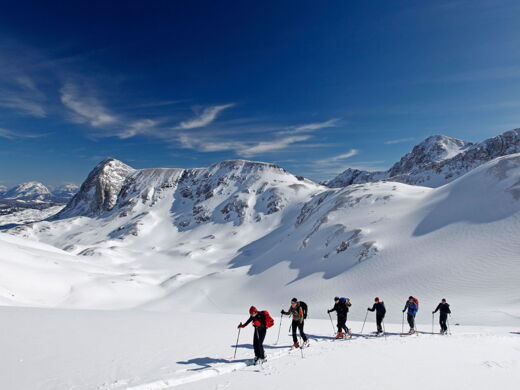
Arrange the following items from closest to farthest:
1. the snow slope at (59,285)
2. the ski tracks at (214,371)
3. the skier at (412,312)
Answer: the ski tracks at (214,371), the skier at (412,312), the snow slope at (59,285)

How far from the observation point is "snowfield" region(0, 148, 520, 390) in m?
9.05

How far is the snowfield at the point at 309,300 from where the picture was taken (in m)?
9.05

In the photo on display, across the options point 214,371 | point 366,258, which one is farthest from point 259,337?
point 366,258

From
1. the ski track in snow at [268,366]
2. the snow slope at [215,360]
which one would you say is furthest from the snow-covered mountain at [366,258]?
the snow slope at [215,360]

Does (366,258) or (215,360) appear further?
(366,258)

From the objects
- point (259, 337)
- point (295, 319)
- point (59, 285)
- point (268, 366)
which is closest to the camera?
point (268, 366)

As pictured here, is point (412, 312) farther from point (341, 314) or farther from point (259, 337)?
point (259, 337)

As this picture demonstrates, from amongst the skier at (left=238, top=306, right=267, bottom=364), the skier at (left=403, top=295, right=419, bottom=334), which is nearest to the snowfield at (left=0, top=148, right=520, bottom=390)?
the skier at (left=238, top=306, right=267, bottom=364)

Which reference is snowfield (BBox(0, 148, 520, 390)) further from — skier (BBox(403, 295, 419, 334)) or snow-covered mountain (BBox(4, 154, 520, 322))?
skier (BBox(403, 295, 419, 334))

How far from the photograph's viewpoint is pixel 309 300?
124 feet

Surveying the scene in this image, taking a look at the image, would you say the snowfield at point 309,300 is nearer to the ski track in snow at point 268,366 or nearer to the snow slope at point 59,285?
the ski track in snow at point 268,366

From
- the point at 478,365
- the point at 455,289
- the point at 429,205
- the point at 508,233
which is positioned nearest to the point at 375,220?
the point at 429,205

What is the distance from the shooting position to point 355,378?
27.9 feet

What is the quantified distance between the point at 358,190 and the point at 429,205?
20209 mm
